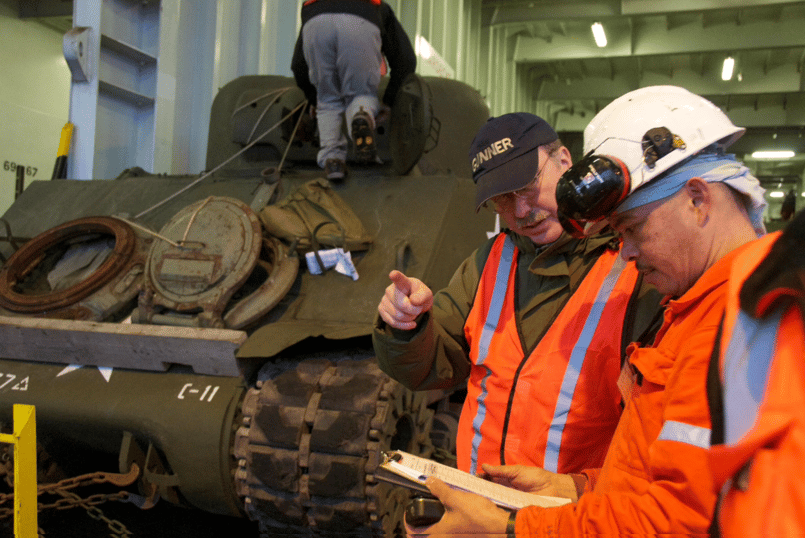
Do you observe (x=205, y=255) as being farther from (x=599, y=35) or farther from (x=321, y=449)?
(x=599, y=35)

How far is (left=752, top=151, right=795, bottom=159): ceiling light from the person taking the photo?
648 inches

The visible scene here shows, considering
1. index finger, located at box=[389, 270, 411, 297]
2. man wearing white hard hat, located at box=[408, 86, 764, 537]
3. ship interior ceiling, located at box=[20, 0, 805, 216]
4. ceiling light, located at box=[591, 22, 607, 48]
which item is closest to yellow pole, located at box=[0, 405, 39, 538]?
index finger, located at box=[389, 270, 411, 297]

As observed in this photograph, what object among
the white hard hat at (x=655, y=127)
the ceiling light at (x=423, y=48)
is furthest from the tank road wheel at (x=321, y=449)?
the ceiling light at (x=423, y=48)

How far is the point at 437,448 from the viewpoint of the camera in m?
3.32

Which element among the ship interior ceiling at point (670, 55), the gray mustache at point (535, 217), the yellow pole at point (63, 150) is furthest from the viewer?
the ship interior ceiling at point (670, 55)

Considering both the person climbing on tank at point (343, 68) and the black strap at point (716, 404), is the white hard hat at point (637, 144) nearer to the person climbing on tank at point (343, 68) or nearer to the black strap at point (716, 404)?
the black strap at point (716, 404)

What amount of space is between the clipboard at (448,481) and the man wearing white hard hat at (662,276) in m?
0.05

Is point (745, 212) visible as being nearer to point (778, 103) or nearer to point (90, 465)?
point (90, 465)

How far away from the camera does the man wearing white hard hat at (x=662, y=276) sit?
0.95 meters

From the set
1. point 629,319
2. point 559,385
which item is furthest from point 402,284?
point 629,319

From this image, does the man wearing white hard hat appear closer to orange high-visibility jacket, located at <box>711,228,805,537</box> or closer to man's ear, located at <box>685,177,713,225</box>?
man's ear, located at <box>685,177,713,225</box>

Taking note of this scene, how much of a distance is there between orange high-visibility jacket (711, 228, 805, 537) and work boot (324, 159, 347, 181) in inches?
125

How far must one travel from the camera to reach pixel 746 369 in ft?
2.49

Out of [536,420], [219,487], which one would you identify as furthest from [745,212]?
[219,487]
